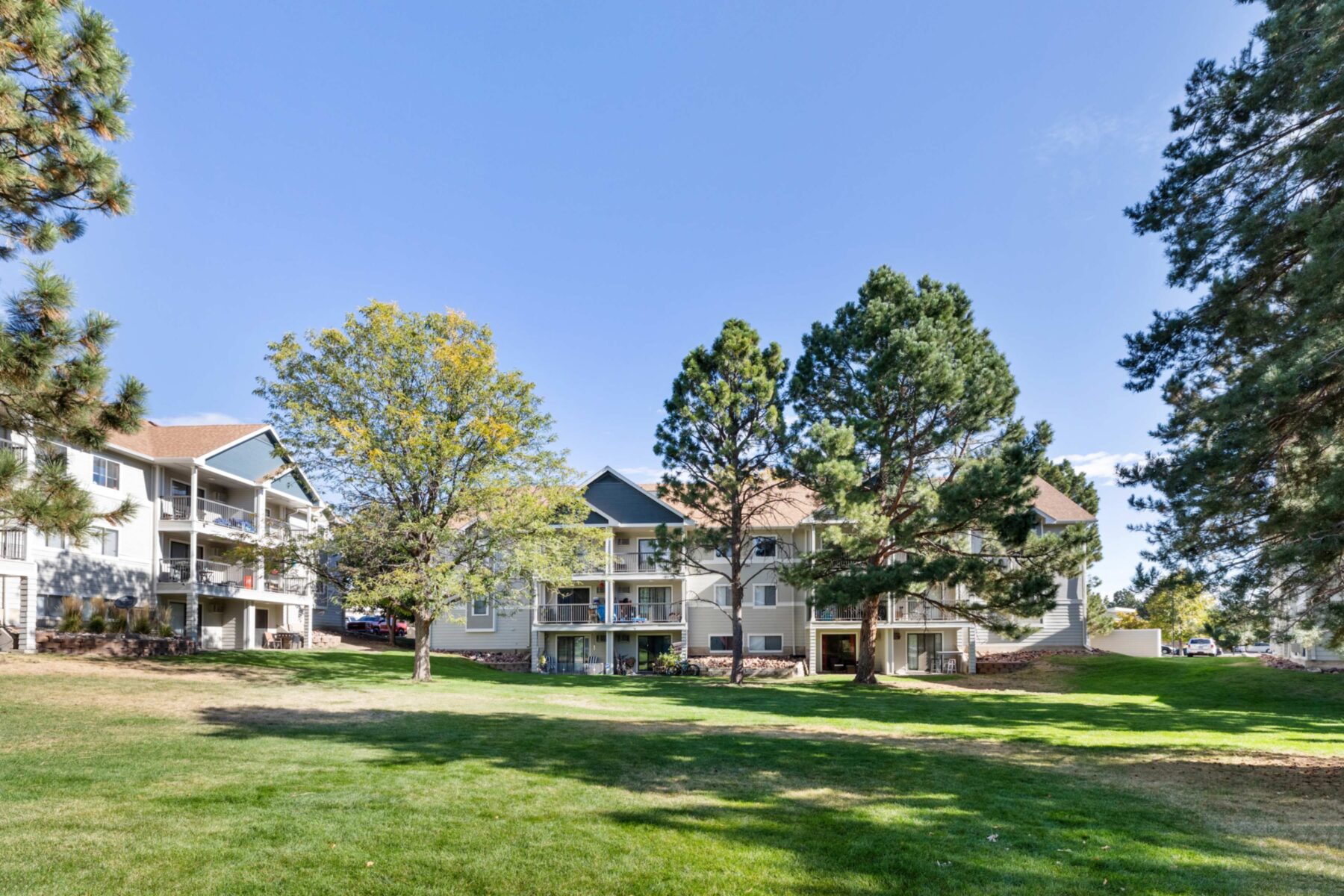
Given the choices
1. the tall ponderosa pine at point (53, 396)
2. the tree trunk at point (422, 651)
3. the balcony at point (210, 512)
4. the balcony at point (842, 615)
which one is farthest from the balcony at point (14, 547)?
the balcony at point (842, 615)

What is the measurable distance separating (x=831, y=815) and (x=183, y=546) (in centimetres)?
3406

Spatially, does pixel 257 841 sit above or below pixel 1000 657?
above

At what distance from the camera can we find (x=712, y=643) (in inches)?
1619

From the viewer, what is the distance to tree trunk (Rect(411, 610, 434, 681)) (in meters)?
26.2

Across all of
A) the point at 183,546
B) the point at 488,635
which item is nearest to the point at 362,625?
the point at 488,635

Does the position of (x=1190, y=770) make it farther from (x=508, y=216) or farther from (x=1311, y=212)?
(x=508, y=216)

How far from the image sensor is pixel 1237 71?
13.7m

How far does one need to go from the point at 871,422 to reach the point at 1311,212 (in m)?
18.5

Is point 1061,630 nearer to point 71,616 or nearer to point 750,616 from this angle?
point 750,616

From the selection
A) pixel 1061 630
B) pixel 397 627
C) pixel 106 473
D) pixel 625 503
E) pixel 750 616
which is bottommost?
pixel 397 627

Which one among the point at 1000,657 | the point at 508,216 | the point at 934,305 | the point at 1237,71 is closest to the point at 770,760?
the point at 1237,71

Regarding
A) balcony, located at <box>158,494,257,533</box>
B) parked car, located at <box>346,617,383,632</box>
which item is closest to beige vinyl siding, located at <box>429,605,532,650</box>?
balcony, located at <box>158,494,257,533</box>

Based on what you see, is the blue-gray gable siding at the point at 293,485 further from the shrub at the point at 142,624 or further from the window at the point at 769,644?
the window at the point at 769,644

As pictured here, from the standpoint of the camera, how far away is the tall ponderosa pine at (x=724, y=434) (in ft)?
104
